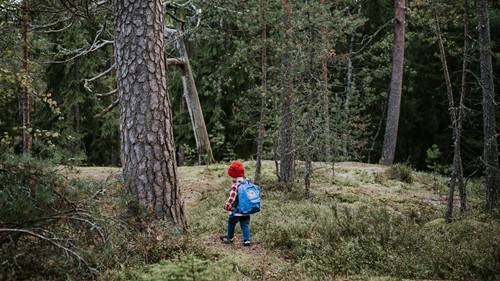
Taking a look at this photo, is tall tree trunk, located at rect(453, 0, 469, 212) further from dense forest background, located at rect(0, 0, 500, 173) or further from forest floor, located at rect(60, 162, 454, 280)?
forest floor, located at rect(60, 162, 454, 280)

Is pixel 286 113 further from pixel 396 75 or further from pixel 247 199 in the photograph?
pixel 396 75

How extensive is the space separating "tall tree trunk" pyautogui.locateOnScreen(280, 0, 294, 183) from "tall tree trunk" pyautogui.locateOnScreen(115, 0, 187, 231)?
19.5ft

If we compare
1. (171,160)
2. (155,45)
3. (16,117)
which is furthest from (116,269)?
(16,117)

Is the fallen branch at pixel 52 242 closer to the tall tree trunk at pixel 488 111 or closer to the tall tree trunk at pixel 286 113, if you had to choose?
the tall tree trunk at pixel 286 113

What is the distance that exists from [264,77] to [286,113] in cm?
134

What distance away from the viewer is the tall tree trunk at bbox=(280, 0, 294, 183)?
11898 mm

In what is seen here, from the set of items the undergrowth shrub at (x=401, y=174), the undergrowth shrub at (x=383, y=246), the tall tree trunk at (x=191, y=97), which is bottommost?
the undergrowth shrub at (x=383, y=246)

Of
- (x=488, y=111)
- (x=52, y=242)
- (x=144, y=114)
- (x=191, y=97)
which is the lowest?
(x=52, y=242)

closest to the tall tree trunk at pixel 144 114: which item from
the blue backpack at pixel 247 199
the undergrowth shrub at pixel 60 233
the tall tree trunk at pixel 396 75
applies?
the undergrowth shrub at pixel 60 233

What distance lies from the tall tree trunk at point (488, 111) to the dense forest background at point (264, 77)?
10.6 inches

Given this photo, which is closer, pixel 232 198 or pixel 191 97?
pixel 232 198

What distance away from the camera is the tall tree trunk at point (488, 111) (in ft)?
33.9

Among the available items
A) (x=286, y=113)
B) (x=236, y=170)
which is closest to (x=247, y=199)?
(x=236, y=170)

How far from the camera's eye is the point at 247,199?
23.4 ft
